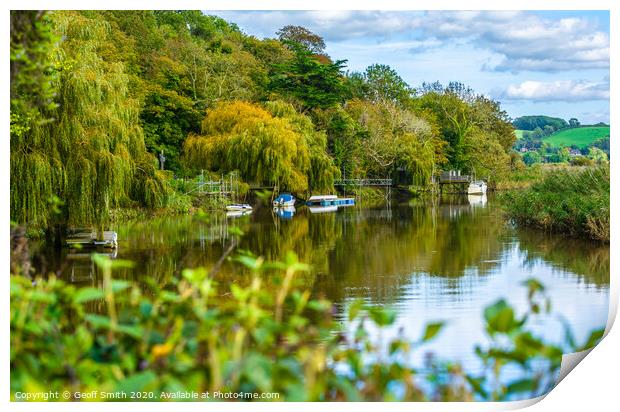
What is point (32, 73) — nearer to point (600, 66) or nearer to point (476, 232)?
point (600, 66)

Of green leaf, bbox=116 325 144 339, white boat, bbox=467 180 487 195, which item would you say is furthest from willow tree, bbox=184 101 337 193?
green leaf, bbox=116 325 144 339

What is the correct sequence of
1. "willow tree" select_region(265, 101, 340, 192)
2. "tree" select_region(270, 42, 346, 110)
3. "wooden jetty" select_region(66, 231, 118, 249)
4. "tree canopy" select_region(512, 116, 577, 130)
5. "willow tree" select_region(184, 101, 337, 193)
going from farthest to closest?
"willow tree" select_region(265, 101, 340, 192)
"wooden jetty" select_region(66, 231, 118, 249)
"willow tree" select_region(184, 101, 337, 193)
"tree" select_region(270, 42, 346, 110)
"tree canopy" select_region(512, 116, 577, 130)

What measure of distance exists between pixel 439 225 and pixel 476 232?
620 mm

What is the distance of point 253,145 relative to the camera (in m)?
5.89

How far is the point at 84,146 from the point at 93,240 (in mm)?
840

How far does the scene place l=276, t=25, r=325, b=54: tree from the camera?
14.1ft

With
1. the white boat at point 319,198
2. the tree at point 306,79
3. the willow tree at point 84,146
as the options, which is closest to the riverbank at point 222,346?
the tree at point 306,79

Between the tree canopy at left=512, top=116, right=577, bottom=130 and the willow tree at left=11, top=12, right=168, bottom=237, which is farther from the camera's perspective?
the willow tree at left=11, top=12, right=168, bottom=237

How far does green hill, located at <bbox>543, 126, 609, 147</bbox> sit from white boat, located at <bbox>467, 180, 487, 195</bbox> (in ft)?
11.3

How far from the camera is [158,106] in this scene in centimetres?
532

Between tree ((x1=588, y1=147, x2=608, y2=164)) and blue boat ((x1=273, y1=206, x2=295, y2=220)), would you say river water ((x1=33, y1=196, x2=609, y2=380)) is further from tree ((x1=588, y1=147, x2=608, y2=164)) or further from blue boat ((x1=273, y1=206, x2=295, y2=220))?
tree ((x1=588, y1=147, x2=608, y2=164))
